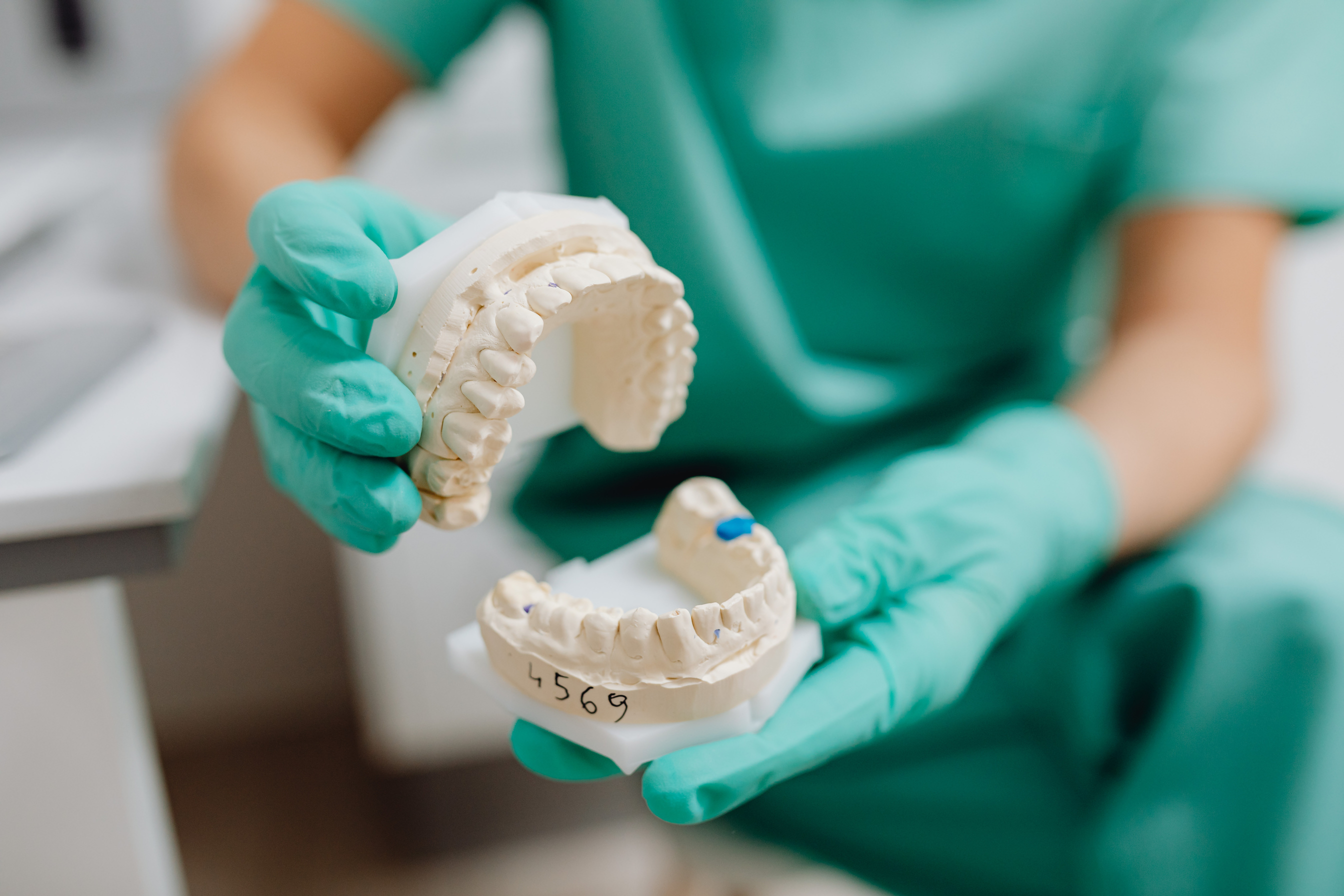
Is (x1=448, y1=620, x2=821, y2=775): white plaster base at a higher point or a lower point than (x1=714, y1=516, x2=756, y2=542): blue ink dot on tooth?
lower

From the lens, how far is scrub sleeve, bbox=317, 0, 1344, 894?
65cm

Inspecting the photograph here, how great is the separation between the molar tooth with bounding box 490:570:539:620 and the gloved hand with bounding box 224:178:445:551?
0.18 ft

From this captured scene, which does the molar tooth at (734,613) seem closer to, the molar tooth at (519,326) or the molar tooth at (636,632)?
the molar tooth at (636,632)

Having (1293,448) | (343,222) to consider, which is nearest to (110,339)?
(343,222)

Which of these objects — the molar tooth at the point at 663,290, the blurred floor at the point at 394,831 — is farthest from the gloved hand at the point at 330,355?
the blurred floor at the point at 394,831

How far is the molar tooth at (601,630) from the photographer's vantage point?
17.1 inches

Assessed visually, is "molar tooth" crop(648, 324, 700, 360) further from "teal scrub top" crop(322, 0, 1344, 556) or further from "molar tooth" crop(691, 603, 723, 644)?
"teal scrub top" crop(322, 0, 1344, 556)

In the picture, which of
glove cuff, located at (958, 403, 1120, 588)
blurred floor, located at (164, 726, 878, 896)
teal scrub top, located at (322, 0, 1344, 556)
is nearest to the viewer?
glove cuff, located at (958, 403, 1120, 588)

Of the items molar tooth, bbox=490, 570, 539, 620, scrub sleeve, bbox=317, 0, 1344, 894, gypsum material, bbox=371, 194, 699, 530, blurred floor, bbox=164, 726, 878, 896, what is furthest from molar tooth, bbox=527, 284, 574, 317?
blurred floor, bbox=164, 726, 878, 896

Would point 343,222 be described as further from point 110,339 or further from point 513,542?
point 513,542

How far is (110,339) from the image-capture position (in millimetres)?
656

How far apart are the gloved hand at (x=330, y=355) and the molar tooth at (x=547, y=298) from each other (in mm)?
63

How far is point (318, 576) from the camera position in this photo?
1.34 meters

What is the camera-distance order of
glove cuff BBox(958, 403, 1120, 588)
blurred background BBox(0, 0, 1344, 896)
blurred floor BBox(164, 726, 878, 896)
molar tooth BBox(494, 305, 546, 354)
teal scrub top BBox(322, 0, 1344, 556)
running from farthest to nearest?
1. blurred floor BBox(164, 726, 878, 896)
2. blurred background BBox(0, 0, 1344, 896)
3. teal scrub top BBox(322, 0, 1344, 556)
4. glove cuff BBox(958, 403, 1120, 588)
5. molar tooth BBox(494, 305, 546, 354)
